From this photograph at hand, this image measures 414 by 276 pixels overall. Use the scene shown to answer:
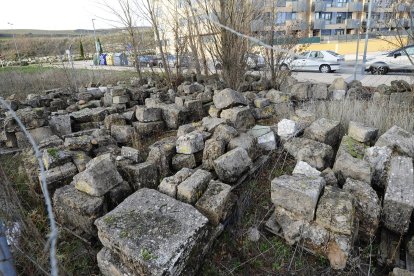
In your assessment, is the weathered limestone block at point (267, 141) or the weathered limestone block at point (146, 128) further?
the weathered limestone block at point (146, 128)

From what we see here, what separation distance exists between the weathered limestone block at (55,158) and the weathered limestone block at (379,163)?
348 centimetres

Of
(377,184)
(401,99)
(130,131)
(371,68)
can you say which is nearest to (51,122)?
(130,131)

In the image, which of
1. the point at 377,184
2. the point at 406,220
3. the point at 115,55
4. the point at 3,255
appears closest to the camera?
the point at 3,255

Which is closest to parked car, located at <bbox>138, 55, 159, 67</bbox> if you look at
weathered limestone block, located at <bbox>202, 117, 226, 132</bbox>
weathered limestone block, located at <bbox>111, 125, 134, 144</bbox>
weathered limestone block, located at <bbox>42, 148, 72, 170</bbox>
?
weathered limestone block, located at <bbox>111, 125, 134, 144</bbox>

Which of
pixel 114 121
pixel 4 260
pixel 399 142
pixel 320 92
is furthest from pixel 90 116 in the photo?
pixel 399 142

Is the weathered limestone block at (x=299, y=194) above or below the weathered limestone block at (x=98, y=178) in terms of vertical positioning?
below

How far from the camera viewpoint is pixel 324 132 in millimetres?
3584

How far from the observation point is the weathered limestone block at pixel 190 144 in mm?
3455

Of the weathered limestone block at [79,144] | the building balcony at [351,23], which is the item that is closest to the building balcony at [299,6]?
the building balcony at [351,23]

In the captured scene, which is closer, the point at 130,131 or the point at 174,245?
the point at 174,245

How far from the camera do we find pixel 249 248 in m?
2.56

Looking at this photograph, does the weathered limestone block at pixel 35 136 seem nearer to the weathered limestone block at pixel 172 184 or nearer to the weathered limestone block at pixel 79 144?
the weathered limestone block at pixel 79 144

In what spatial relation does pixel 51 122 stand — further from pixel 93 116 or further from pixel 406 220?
pixel 406 220

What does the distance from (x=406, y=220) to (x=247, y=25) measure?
17.5 ft
